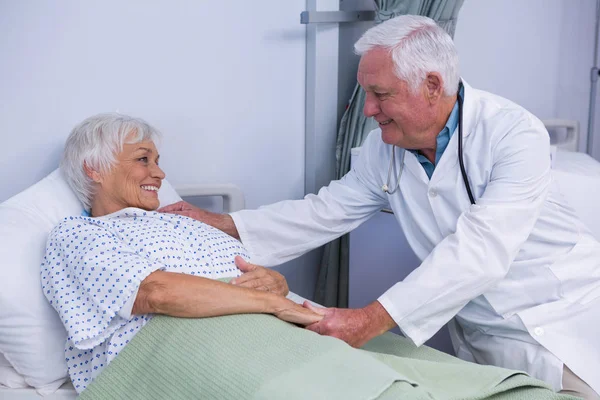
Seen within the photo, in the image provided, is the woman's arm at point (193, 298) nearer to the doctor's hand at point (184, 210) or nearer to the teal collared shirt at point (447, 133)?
the doctor's hand at point (184, 210)

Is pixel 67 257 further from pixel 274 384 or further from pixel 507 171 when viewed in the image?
pixel 507 171

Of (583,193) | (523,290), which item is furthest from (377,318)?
(583,193)

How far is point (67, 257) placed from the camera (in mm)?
1651

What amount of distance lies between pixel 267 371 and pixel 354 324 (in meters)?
0.35

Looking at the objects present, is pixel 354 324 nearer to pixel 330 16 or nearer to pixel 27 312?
pixel 27 312

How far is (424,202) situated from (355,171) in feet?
1.05

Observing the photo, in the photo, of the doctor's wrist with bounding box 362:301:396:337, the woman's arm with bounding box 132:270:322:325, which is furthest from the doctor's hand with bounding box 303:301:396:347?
the woman's arm with bounding box 132:270:322:325

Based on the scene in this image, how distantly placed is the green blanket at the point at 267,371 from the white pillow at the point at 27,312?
0.25 meters

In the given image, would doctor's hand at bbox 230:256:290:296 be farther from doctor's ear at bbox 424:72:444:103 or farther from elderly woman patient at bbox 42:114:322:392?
doctor's ear at bbox 424:72:444:103

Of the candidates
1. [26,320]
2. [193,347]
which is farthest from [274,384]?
[26,320]

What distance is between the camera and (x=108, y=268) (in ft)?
5.18

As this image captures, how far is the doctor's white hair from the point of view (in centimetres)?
175

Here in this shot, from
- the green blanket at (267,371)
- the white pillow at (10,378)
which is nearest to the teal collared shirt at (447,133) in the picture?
the green blanket at (267,371)

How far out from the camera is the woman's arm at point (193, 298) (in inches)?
61.3
